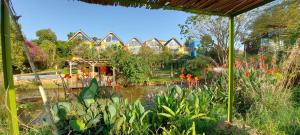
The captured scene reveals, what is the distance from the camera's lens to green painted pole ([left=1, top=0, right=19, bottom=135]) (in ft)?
2.95

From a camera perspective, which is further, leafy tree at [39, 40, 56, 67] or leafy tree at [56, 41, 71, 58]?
leafy tree at [56, 41, 71, 58]

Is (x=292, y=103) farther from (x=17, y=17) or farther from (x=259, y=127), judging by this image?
(x=17, y=17)

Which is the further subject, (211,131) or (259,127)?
(259,127)

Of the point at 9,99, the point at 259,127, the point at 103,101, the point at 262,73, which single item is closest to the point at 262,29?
the point at 262,73

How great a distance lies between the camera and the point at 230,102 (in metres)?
2.34

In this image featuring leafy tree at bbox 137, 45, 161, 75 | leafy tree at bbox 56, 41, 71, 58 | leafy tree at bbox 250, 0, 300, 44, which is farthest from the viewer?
leafy tree at bbox 56, 41, 71, 58

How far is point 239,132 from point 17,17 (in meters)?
2.20

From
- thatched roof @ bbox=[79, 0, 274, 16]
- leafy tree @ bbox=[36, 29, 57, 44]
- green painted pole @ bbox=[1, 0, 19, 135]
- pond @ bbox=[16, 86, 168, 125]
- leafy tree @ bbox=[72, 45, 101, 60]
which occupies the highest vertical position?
leafy tree @ bbox=[36, 29, 57, 44]

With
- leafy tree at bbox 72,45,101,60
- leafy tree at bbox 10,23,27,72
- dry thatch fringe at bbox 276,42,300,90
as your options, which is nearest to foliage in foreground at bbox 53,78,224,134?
leafy tree at bbox 10,23,27,72

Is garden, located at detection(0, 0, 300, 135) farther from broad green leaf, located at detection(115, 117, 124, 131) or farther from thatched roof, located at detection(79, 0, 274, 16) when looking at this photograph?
thatched roof, located at detection(79, 0, 274, 16)

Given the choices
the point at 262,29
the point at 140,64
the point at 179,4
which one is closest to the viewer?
the point at 179,4

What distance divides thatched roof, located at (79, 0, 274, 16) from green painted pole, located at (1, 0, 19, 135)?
2.44ft

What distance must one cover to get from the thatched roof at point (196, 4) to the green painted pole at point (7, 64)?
2.44 ft

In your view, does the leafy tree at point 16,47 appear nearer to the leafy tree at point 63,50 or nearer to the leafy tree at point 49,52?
the leafy tree at point 49,52
